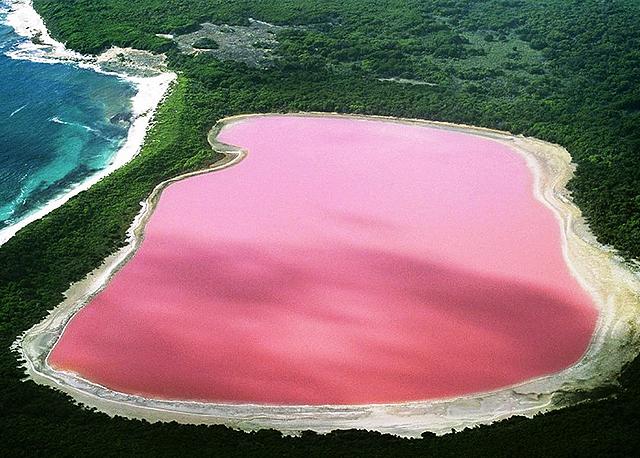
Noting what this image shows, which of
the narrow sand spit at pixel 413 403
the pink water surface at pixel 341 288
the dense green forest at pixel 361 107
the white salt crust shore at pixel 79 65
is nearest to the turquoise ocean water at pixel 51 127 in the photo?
the white salt crust shore at pixel 79 65

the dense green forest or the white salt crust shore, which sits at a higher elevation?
the dense green forest

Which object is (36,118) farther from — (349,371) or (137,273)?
(349,371)

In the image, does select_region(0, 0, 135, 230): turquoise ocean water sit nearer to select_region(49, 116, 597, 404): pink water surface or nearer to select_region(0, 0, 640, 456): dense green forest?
select_region(0, 0, 640, 456): dense green forest

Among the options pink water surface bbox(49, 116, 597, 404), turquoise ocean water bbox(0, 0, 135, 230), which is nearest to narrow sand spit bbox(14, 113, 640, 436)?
pink water surface bbox(49, 116, 597, 404)

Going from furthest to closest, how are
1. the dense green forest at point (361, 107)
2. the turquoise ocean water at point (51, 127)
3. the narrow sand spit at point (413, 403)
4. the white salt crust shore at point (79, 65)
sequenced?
the turquoise ocean water at point (51, 127), the white salt crust shore at point (79, 65), the narrow sand spit at point (413, 403), the dense green forest at point (361, 107)

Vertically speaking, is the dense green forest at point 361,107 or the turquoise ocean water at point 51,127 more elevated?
the dense green forest at point 361,107

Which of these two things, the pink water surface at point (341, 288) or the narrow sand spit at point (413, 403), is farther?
the pink water surface at point (341, 288)

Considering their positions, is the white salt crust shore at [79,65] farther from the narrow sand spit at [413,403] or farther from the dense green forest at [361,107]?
the narrow sand spit at [413,403]
